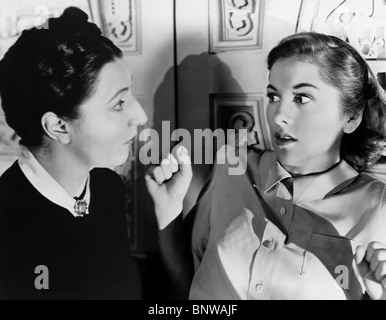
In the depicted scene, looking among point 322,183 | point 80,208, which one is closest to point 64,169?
point 80,208

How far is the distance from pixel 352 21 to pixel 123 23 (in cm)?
70

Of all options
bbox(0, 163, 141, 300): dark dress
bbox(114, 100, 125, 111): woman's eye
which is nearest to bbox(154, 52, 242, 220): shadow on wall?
bbox(114, 100, 125, 111): woman's eye

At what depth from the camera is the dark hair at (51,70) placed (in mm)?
1588

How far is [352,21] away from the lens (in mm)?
1596

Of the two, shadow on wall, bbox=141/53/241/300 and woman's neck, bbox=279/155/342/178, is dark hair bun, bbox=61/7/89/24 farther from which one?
woman's neck, bbox=279/155/342/178

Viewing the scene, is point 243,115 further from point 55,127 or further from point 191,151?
point 55,127

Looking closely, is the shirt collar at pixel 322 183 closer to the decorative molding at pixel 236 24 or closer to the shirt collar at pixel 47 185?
the decorative molding at pixel 236 24

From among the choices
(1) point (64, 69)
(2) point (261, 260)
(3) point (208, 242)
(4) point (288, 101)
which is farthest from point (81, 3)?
(2) point (261, 260)

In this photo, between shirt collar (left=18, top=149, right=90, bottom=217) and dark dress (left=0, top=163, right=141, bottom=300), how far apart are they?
0.05 feet

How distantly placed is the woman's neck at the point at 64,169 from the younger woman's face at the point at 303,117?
617 mm

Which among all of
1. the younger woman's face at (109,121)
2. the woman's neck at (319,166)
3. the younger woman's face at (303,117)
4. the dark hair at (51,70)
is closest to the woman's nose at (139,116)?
the younger woman's face at (109,121)

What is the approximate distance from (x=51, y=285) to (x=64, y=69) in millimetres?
677
